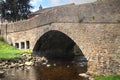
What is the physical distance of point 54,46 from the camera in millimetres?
41500

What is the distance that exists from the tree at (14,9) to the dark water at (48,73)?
2745 centimetres

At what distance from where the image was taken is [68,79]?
2634cm

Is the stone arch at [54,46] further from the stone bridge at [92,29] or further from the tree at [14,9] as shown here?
the tree at [14,9]

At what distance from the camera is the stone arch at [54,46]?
38.5m

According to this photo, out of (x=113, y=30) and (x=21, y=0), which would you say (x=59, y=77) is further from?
(x=21, y=0)

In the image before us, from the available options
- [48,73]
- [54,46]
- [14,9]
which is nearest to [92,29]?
[48,73]

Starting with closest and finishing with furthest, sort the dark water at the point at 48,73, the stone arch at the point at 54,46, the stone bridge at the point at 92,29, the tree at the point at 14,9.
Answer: the stone bridge at the point at 92,29
the dark water at the point at 48,73
the stone arch at the point at 54,46
the tree at the point at 14,9

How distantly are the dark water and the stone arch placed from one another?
4171 mm

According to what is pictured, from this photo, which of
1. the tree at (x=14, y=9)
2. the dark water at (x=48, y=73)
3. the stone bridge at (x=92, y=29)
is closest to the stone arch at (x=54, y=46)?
the stone bridge at (x=92, y=29)

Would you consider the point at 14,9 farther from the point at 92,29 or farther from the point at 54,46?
the point at 92,29

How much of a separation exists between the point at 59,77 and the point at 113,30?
630cm

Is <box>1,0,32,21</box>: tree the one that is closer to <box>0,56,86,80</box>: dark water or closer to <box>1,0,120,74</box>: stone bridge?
<box>1,0,120,74</box>: stone bridge

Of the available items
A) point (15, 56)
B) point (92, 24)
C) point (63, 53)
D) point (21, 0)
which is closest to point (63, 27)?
point (92, 24)

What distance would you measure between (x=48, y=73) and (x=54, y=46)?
39.0ft
